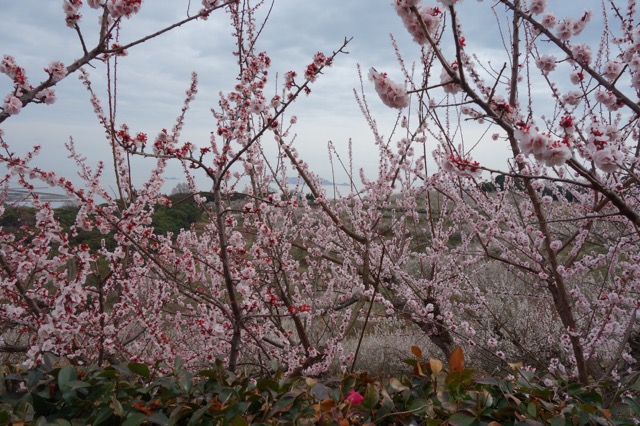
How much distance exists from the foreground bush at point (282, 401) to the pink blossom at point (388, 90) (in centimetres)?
104

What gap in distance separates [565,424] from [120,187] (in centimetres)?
333

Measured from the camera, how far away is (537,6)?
8.91ft

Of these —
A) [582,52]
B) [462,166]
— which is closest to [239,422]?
[462,166]

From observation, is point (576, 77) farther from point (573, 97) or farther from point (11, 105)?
point (11, 105)

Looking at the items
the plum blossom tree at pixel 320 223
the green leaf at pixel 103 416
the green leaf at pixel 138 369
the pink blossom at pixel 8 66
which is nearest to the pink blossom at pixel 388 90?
the plum blossom tree at pixel 320 223

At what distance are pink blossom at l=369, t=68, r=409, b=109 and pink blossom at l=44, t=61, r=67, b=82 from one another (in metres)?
1.56

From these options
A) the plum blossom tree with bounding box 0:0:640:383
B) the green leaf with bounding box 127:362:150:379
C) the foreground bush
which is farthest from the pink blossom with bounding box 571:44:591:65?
the green leaf with bounding box 127:362:150:379

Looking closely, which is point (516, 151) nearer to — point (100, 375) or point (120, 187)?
point (100, 375)

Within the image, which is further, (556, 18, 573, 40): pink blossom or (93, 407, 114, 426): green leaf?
(556, 18, 573, 40): pink blossom

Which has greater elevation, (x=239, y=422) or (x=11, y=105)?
(x=11, y=105)

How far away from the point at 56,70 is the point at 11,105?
0.28m

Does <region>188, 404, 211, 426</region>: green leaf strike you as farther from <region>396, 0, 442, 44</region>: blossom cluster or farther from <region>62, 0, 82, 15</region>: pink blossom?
<region>62, 0, 82, 15</region>: pink blossom

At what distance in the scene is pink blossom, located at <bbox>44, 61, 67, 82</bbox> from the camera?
2218 mm

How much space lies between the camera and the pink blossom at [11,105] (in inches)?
82.2
